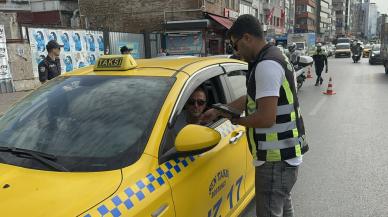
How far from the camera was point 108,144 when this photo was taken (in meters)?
2.36

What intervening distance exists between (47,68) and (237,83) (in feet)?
15.6

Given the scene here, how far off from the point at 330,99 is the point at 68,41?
37.1ft

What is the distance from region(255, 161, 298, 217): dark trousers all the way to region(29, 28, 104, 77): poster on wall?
47.1 feet

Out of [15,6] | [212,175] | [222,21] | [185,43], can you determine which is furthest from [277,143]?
[222,21]

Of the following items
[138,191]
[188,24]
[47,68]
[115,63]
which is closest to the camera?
[138,191]

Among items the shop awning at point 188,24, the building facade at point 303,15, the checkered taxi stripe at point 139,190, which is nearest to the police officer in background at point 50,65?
the checkered taxi stripe at point 139,190

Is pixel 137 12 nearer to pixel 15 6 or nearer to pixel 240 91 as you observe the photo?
pixel 15 6

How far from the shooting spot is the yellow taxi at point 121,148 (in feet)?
6.43

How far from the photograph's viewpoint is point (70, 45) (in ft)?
57.2

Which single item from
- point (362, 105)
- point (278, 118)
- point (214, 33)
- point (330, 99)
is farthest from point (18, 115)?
point (214, 33)

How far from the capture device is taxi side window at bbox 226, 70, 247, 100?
3.53 meters

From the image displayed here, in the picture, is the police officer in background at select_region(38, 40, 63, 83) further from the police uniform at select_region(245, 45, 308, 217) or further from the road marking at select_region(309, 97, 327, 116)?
the road marking at select_region(309, 97, 327, 116)

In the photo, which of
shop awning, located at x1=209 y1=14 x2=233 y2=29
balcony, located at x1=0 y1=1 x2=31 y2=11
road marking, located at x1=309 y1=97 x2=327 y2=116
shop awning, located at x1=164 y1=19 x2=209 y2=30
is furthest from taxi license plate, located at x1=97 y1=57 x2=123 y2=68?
shop awning, located at x1=209 y1=14 x2=233 y2=29

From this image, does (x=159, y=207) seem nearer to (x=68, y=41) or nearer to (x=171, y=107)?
(x=171, y=107)
